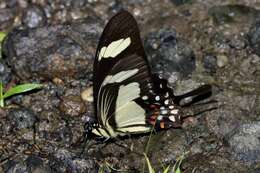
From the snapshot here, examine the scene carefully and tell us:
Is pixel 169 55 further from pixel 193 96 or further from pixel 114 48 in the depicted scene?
pixel 114 48

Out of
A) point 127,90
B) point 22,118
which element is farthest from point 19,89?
point 127,90

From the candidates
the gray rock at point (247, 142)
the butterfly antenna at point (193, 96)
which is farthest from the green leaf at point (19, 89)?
the gray rock at point (247, 142)

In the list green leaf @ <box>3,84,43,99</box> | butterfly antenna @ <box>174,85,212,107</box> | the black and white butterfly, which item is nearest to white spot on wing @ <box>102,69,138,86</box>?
the black and white butterfly

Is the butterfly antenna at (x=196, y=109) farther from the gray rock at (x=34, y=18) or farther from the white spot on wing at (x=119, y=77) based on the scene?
the gray rock at (x=34, y=18)

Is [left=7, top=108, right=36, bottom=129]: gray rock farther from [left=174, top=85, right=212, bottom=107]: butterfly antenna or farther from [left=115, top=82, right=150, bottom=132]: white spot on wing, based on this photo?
[left=174, top=85, right=212, bottom=107]: butterfly antenna

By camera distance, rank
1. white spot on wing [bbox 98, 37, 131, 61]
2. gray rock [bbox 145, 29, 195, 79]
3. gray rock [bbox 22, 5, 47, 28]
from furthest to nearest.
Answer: gray rock [bbox 22, 5, 47, 28], gray rock [bbox 145, 29, 195, 79], white spot on wing [bbox 98, 37, 131, 61]

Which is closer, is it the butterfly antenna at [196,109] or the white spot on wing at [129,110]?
the white spot on wing at [129,110]

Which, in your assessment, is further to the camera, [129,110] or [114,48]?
[129,110]

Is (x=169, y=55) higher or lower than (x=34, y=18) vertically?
lower
